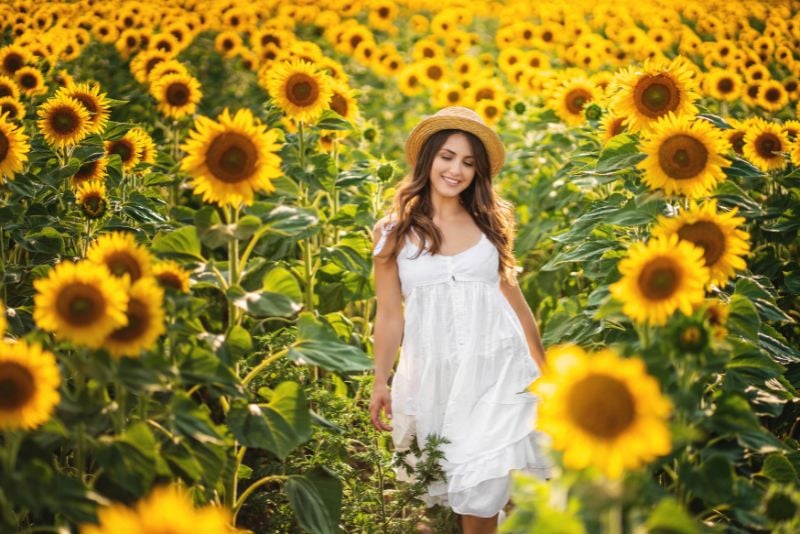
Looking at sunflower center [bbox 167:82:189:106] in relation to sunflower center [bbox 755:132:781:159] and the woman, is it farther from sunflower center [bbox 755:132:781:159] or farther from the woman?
sunflower center [bbox 755:132:781:159]

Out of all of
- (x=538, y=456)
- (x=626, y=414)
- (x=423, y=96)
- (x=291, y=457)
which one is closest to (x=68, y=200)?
(x=291, y=457)

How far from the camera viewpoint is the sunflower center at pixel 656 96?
3262 mm


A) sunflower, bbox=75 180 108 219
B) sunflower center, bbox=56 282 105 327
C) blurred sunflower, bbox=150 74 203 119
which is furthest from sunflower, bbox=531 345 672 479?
blurred sunflower, bbox=150 74 203 119

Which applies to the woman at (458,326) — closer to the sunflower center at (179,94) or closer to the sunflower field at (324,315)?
the sunflower field at (324,315)

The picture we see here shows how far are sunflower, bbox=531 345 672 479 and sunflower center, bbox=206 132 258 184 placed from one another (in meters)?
1.09

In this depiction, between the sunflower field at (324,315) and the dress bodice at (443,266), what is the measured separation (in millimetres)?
300

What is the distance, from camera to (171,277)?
7.58 ft

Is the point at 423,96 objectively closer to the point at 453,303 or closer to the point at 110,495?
the point at 453,303

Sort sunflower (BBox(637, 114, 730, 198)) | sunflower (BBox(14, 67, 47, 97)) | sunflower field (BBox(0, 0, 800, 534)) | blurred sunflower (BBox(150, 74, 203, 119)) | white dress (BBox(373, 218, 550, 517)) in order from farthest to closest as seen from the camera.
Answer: blurred sunflower (BBox(150, 74, 203, 119)) → sunflower (BBox(14, 67, 47, 97)) → white dress (BBox(373, 218, 550, 517)) → sunflower (BBox(637, 114, 730, 198)) → sunflower field (BBox(0, 0, 800, 534))

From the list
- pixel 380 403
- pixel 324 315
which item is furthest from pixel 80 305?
pixel 324 315

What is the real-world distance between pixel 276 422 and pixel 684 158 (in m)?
1.39

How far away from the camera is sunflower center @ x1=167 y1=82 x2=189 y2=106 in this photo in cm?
471

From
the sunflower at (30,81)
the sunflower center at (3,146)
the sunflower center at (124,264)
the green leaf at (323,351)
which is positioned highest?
the sunflower at (30,81)

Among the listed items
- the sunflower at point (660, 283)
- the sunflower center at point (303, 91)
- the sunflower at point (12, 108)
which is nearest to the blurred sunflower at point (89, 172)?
the sunflower at point (12, 108)
